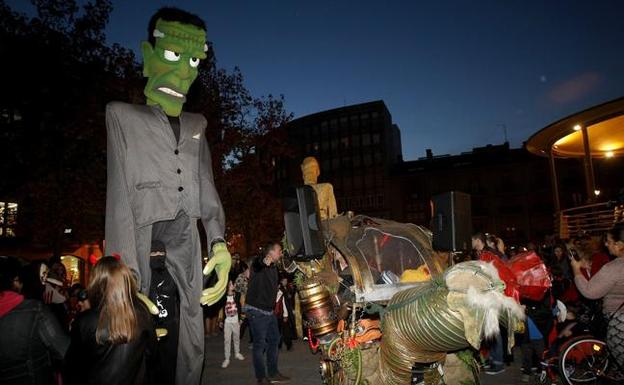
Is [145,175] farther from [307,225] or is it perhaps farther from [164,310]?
[307,225]

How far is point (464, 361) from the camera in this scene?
3.45 metres

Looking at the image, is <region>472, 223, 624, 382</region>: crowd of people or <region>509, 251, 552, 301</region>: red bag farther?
<region>472, 223, 624, 382</region>: crowd of people

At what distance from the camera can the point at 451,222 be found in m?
3.63

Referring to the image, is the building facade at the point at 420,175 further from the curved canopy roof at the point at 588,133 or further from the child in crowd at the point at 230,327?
the child in crowd at the point at 230,327

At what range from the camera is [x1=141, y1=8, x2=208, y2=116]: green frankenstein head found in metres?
2.74

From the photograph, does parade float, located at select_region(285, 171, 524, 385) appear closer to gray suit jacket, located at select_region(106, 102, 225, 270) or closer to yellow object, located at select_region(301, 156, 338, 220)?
yellow object, located at select_region(301, 156, 338, 220)

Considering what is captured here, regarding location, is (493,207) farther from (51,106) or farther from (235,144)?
(51,106)

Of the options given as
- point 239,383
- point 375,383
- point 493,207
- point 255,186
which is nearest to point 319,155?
point 493,207

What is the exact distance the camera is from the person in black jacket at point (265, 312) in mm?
7156

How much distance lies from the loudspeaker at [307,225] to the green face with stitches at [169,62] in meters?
1.39

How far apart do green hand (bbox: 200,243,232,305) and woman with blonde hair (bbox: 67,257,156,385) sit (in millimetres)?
378

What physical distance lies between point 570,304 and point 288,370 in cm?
510

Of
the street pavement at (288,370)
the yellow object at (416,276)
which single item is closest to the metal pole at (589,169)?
the street pavement at (288,370)

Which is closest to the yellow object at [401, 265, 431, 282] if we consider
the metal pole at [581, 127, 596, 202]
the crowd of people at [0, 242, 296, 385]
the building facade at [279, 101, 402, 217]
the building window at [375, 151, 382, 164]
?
the crowd of people at [0, 242, 296, 385]
